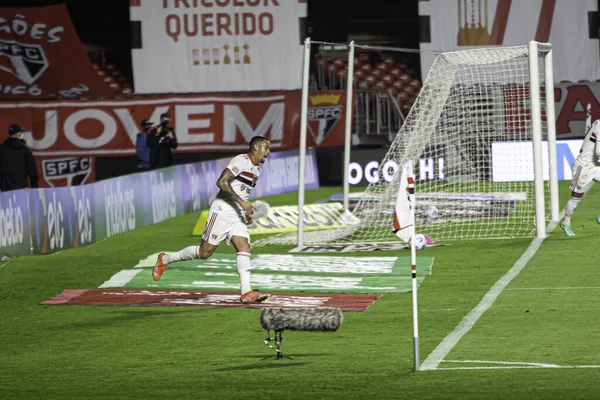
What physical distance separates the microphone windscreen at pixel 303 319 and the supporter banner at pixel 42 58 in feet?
92.4

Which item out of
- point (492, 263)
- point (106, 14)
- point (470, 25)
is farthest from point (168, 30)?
point (492, 263)

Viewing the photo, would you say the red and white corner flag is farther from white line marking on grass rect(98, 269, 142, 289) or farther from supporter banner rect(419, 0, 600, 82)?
supporter banner rect(419, 0, 600, 82)

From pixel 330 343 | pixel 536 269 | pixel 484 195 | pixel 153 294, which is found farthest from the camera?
pixel 484 195

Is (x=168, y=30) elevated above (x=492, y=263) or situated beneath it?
elevated above

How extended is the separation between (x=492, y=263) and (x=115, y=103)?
20.7 meters

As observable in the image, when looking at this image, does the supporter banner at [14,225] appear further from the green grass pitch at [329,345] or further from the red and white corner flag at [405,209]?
the red and white corner flag at [405,209]

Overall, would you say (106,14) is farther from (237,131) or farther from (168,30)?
(237,131)

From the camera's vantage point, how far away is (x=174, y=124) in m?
36.5

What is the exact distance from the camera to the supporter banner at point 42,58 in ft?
124

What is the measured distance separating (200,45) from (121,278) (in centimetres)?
2116

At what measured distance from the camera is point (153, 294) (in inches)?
615

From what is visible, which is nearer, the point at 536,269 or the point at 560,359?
the point at 560,359

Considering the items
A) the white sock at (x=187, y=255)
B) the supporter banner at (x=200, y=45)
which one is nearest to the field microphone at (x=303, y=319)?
the white sock at (x=187, y=255)

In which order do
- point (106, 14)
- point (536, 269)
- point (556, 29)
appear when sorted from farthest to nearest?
point (106, 14) < point (556, 29) < point (536, 269)
